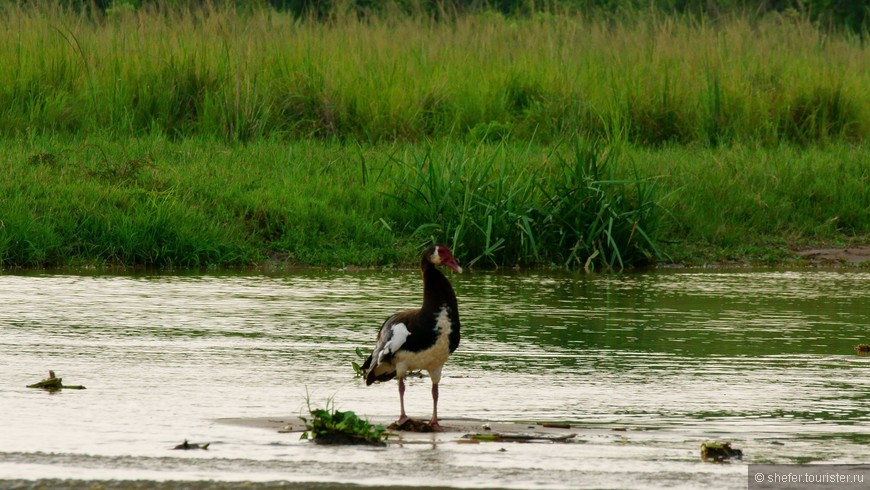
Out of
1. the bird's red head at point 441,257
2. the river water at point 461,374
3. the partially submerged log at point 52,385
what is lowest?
the river water at point 461,374

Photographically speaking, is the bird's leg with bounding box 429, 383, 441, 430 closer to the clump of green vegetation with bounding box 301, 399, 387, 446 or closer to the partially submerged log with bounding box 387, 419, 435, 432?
the partially submerged log with bounding box 387, 419, 435, 432

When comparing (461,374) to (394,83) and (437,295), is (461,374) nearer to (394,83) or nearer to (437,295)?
(437,295)

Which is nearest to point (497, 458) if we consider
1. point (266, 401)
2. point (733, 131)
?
point (266, 401)

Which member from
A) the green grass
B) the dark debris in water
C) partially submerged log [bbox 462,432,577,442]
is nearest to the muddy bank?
the green grass

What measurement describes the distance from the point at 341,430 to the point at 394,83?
439 inches

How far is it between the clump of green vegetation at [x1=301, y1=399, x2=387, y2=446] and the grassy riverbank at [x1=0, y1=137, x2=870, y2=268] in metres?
6.35

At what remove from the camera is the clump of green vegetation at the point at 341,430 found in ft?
20.4

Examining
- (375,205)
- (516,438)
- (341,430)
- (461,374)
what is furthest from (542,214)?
(341,430)

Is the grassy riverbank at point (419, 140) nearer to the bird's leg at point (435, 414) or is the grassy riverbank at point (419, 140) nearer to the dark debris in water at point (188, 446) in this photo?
the bird's leg at point (435, 414)

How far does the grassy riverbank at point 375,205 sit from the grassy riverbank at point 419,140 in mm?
25

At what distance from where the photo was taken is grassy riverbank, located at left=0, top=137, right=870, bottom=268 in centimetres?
1259

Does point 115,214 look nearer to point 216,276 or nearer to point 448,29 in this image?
point 216,276

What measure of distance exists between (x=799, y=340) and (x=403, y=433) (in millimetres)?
3744

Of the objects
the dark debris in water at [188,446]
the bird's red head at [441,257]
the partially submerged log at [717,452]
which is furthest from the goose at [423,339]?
the partially submerged log at [717,452]
